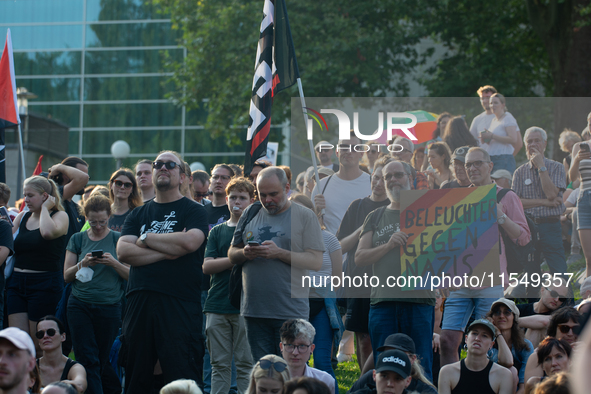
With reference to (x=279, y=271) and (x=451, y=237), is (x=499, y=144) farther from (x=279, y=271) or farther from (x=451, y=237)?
(x=279, y=271)

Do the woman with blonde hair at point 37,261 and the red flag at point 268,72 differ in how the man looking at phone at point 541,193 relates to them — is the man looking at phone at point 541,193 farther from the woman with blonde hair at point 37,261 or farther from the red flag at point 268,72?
the woman with blonde hair at point 37,261

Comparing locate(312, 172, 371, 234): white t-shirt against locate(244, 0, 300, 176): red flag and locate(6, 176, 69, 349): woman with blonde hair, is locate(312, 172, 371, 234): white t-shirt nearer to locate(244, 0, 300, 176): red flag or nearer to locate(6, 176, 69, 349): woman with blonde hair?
locate(244, 0, 300, 176): red flag

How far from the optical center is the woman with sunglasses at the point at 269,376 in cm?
450

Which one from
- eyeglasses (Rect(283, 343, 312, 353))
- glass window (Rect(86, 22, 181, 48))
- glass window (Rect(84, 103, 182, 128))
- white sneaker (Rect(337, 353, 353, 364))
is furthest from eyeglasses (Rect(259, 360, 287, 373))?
glass window (Rect(86, 22, 181, 48))

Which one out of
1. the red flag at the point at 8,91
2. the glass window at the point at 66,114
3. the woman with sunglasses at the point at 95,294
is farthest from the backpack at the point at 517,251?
the glass window at the point at 66,114

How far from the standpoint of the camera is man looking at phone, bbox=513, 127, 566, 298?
5691mm

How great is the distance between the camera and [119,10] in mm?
32344

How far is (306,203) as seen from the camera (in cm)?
600

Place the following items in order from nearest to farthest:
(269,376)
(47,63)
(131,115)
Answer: (269,376)
(131,115)
(47,63)

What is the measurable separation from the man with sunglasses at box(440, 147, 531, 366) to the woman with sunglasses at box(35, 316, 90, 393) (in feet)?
9.51

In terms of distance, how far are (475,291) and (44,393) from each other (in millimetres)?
3297

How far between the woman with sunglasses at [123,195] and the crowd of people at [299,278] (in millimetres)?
68

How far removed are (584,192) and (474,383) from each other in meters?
1.93

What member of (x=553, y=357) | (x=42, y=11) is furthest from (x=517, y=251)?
(x=42, y=11)
